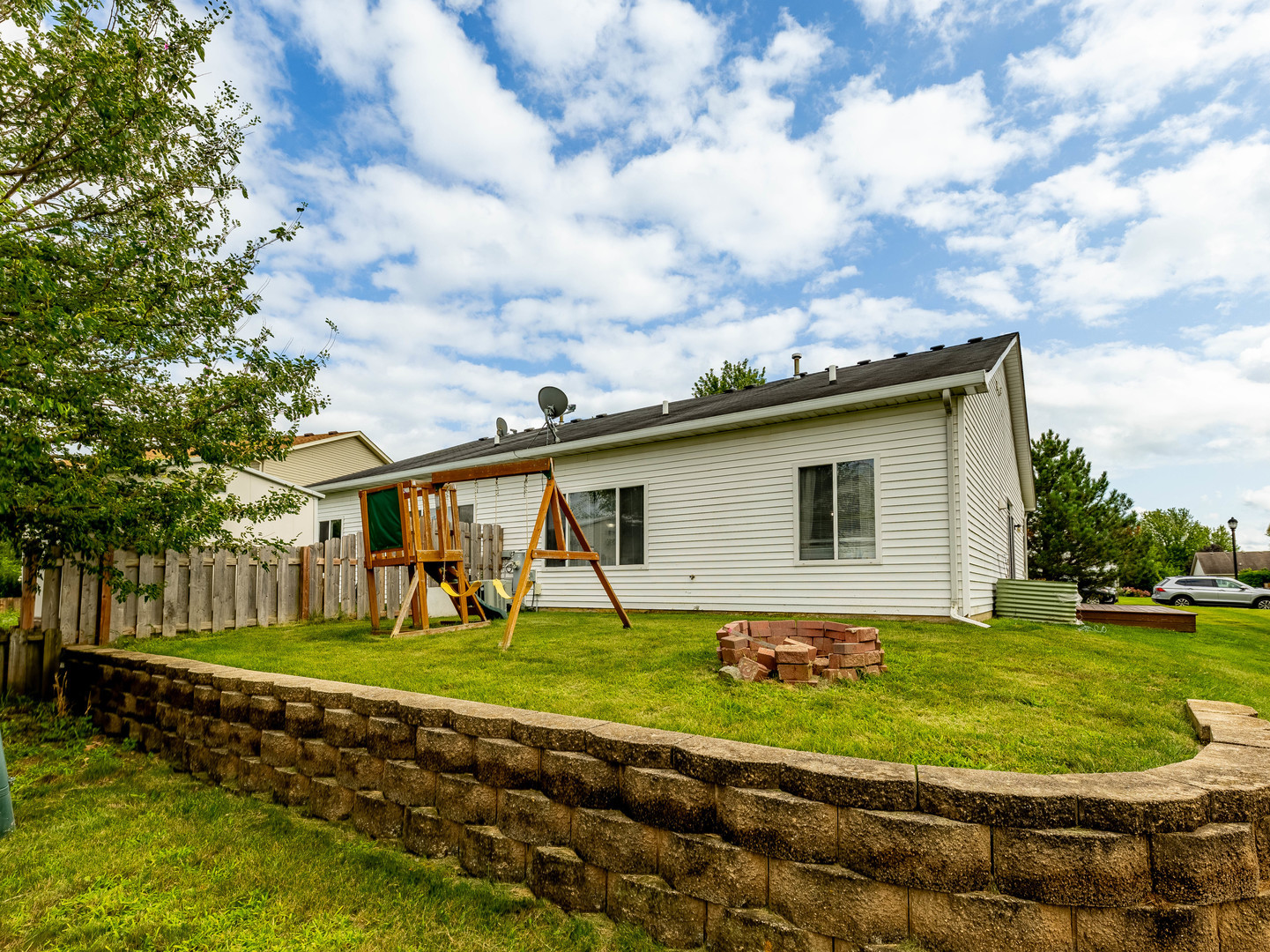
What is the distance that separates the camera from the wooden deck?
972 centimetres

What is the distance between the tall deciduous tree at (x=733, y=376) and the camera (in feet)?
105

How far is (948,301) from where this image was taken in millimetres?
14094

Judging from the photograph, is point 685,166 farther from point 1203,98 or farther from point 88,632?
point 88,632

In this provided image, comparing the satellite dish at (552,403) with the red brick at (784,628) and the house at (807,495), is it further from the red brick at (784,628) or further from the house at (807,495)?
the red brick at (784,628)

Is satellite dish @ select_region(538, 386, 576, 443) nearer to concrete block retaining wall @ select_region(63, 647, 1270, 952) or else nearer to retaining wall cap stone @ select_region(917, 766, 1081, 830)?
concrete block retaining wall @ select_region(63, 647, 1270, 952)

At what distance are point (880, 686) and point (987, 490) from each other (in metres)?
7.70

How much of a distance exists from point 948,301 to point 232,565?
1406 centimetres

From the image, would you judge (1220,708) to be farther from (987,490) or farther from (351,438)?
(351,438)

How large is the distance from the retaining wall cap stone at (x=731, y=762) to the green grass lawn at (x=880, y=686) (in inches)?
16.9

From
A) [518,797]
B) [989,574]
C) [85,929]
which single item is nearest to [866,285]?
[989,574]

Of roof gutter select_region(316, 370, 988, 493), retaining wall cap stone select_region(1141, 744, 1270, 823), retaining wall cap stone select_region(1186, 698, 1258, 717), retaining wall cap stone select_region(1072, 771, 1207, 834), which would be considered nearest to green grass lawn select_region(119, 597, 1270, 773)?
retaining wall cap stone select_region(1186, 698, 1258, 717)

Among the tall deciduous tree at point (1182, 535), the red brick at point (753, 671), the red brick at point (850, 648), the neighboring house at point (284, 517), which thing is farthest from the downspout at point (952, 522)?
the tall deciduous tree at point (1182, 535)

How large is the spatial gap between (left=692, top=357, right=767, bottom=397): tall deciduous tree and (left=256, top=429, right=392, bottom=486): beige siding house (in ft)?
52.1

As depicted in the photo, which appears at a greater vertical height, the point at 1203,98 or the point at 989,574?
the point at 1203,98
